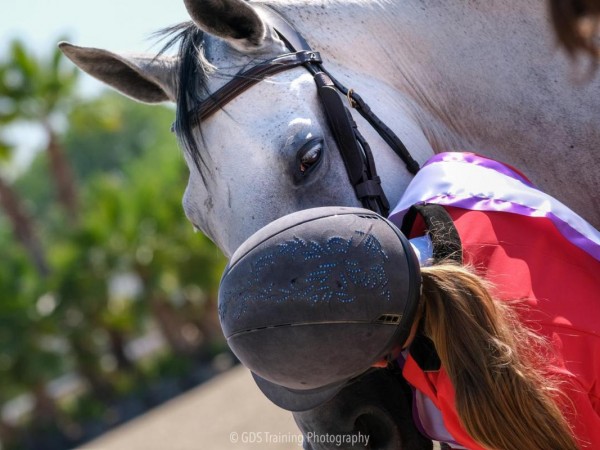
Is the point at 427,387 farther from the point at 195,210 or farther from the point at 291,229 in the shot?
the point at 195,210

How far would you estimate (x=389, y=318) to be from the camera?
5.99 feet

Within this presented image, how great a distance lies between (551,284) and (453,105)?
1059 millimetres

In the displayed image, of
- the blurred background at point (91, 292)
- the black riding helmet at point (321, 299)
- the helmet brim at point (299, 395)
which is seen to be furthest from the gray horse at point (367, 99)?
the blurred background at point (91, 292)

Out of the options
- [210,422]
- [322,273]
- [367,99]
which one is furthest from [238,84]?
[210,422]

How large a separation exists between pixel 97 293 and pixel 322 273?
17.8 meters

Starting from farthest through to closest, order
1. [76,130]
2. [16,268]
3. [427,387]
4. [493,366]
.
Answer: [76,130] → [16,268] → [427,387] → [493,366]

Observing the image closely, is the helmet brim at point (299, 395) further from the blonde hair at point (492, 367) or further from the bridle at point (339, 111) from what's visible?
the bridle at point (339, 111)

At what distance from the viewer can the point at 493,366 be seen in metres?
1.79

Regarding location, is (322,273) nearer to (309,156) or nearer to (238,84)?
(309,156)

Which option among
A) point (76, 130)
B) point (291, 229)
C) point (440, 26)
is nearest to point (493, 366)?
point (291, 229)

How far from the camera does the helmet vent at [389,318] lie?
1817 millimetres

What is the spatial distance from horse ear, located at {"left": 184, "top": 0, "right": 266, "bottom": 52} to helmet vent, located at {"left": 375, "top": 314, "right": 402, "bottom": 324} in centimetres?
112

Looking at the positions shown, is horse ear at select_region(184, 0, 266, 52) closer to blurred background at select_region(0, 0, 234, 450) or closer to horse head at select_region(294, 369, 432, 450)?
horse head at select_region(294, 369, 432, 450)

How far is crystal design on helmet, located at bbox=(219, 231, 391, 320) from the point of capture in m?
1.78
